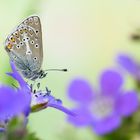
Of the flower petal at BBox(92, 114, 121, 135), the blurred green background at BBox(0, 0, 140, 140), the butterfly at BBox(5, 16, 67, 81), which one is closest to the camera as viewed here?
the flower petal at BBox(92, 114, 121, 135)

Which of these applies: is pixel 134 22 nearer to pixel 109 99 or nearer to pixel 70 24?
pixel 109 99

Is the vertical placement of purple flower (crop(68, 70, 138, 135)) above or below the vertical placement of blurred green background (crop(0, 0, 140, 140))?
below

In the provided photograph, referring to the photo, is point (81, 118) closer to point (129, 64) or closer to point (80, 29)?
point (129, 64)

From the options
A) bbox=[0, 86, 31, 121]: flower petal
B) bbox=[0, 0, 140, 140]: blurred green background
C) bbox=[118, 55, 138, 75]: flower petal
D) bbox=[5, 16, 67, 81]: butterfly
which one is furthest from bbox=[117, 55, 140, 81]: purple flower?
bbox=[0, 0, 140, 140]: blurred green background

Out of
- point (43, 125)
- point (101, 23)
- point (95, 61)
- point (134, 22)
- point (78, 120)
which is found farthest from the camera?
point (101, 23)

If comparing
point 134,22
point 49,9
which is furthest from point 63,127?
point 49,9

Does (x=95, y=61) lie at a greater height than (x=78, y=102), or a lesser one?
greater

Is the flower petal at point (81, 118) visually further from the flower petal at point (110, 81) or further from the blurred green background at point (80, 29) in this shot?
the blurred green background at point (80, 29)

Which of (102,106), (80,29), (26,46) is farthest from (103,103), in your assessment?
(80,29)

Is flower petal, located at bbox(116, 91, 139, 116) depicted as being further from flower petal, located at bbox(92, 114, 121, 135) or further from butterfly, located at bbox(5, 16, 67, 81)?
butterfly, located at bbox(5, 16, 67, 81)
